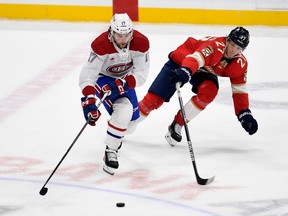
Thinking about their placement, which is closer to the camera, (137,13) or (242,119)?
(242,119)

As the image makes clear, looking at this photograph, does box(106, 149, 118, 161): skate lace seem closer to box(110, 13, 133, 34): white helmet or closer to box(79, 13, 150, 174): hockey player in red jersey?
box(79, 13, 150, 174): hockey player in red jersey

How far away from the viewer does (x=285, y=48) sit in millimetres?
7633

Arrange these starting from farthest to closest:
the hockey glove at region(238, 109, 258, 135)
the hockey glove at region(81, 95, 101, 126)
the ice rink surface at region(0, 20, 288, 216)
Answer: the hockey glove at region(238, 109, 258, 135) < the hockey glove at region(81, 95, 101, 126) < the ice rink surface at region(0, 20, 288, 216)

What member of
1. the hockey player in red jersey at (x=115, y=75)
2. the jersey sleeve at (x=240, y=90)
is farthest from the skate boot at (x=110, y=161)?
the jersey sleeve at (x=240, y=90)

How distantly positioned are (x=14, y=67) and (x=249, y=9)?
2.93 metres

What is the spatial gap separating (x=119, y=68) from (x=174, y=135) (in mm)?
591

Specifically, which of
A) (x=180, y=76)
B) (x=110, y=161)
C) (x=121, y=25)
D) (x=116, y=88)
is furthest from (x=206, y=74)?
(x=110, y=161)

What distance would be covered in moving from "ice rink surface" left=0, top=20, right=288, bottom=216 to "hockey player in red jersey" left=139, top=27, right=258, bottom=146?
0.20 meters

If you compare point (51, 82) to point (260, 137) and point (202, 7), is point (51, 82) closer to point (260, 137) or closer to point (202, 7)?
point (260, 137)

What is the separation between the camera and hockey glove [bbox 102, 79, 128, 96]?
4.36 m

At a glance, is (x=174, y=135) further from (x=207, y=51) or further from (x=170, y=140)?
(x=207, y=51)

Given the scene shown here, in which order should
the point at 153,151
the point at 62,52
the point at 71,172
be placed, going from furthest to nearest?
the point at 62,52, the point at 153,151, the point at 71,172

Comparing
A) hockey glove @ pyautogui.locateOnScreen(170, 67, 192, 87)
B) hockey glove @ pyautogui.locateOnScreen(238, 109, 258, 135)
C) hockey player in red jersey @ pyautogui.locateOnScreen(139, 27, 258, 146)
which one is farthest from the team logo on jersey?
hockey glove @ pyautogui.locateOnScreen(238, 109, 258, 135)

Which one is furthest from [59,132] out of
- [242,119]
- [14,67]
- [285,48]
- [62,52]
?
[285,48]
